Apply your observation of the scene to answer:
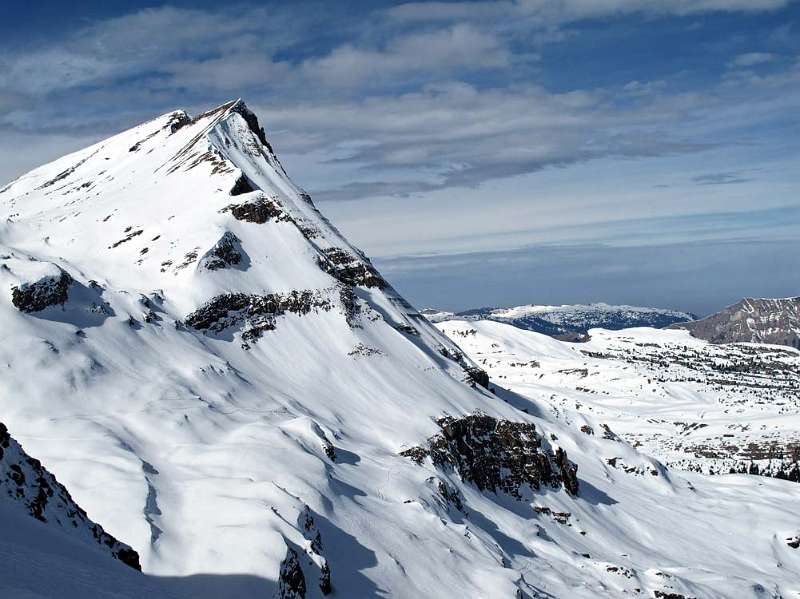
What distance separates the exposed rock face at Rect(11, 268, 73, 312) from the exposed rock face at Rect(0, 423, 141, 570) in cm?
5744

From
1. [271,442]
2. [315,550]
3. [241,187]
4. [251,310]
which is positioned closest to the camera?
[315,550]

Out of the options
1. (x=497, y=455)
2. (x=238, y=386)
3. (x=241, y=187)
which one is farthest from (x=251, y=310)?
(x=497, y=455)

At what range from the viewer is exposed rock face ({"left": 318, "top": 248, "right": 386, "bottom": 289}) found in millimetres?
121594

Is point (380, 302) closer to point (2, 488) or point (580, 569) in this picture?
point (580, 569)

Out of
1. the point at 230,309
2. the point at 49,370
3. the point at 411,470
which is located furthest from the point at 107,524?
the point at 230,309

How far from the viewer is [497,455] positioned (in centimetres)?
9900

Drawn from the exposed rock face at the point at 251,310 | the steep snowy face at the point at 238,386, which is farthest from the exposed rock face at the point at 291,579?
the exposed rock face at the point at 251,310

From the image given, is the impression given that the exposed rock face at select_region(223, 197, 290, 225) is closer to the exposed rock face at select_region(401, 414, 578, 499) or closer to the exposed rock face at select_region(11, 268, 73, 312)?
the exposed rock face at select_region(11, 268, 73, 312)

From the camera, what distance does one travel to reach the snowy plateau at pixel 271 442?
125 ft

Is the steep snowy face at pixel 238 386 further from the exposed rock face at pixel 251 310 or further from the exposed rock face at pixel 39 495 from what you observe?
the exposed rock face at pixel 39 495

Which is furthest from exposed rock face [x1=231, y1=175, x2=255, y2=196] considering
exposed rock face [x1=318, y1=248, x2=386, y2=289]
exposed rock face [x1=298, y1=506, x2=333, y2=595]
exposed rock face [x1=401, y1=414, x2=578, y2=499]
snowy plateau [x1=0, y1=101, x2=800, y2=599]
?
exposed rock face [x1=298, y1=506, x2=333, y2=595]

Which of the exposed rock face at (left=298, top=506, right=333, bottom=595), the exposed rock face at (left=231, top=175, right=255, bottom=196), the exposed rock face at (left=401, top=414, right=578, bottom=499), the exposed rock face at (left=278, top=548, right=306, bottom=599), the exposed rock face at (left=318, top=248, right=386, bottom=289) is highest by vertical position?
the exposed rock face at (left=231, top=175, right=255, bottom=196)

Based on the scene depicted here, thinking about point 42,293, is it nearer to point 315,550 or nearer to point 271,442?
point 271,442

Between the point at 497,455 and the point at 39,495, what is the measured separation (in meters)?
83.0
